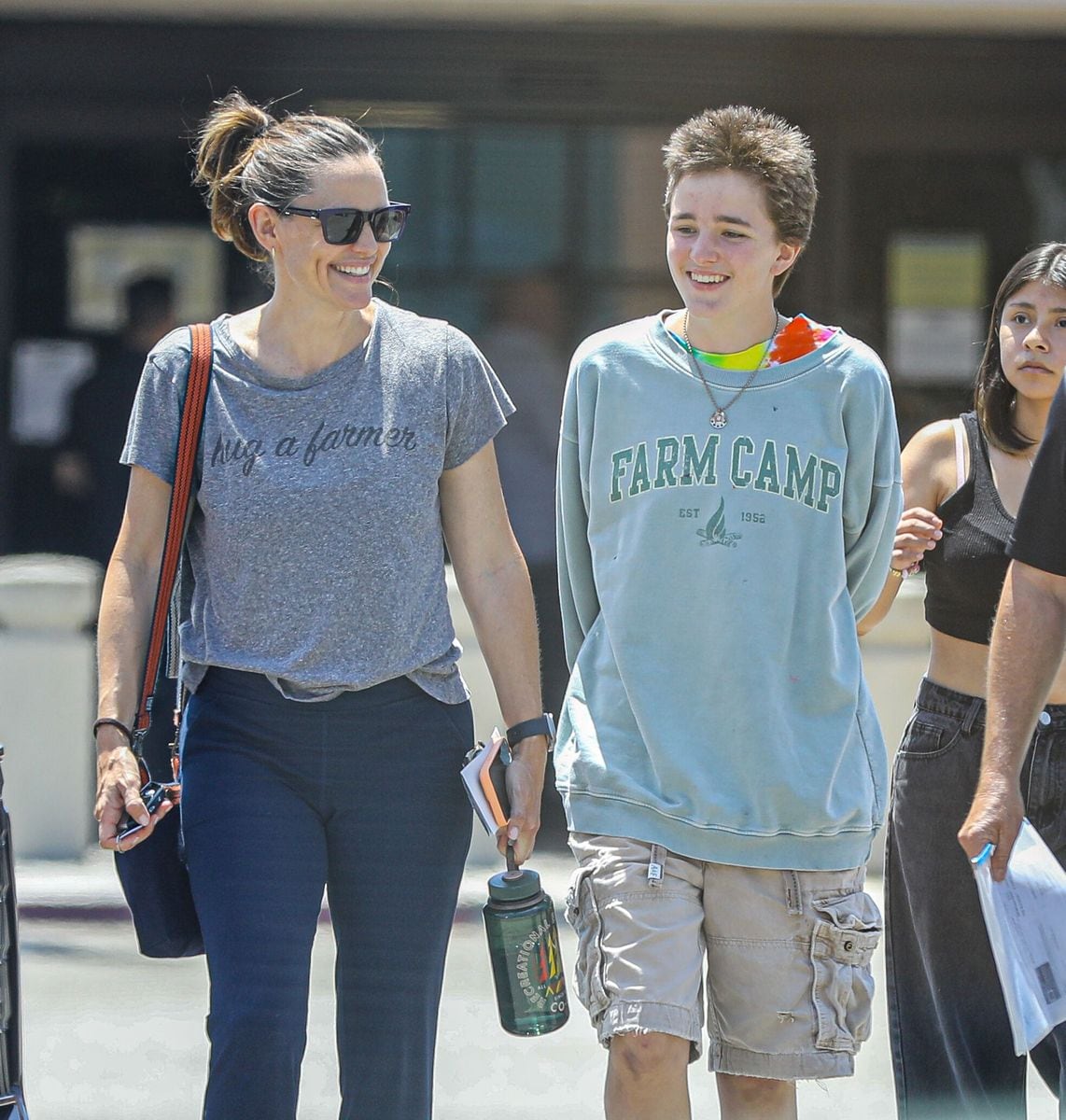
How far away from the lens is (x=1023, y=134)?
813 centimetres

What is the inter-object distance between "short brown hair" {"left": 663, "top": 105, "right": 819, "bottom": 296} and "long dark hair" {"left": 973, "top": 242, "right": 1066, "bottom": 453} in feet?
1.91

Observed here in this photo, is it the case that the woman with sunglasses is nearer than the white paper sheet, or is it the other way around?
the white paper sheet

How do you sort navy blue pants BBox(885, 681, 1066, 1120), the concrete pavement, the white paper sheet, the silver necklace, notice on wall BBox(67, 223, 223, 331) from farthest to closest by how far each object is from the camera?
notice on wall BBox(67, 223, 223, 331)
the concrete pavement
navy blue pants BBox(885, 681, 1066, 1120)
the silver necklace
the white paper sheet

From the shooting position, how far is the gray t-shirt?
3.14m

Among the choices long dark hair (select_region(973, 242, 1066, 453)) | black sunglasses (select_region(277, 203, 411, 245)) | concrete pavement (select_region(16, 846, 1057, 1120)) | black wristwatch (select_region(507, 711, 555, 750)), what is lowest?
concrete pavement (select_region(16, 846, 1057, 1120))

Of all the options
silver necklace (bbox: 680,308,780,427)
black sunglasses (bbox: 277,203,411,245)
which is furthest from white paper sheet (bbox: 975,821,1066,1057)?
black sunglasses (bbox: 277,203,411,245)

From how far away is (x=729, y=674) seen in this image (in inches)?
125

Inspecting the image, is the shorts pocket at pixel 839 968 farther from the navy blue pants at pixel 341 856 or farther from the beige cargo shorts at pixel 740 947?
the navy blue pants at pixel 341 856

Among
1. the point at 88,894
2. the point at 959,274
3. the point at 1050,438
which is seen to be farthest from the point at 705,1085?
the point at 959,274

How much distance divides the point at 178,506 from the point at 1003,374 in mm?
1598

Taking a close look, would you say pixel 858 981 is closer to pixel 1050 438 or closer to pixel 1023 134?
pixel 1050 438

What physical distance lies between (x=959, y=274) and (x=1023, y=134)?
616mm

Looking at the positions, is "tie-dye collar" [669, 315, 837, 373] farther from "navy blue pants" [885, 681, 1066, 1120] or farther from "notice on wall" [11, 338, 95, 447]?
"notice on wall" [11, 338, 95, 447]

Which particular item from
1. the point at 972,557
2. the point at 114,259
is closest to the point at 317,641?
the point at 972,557
